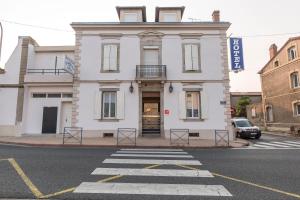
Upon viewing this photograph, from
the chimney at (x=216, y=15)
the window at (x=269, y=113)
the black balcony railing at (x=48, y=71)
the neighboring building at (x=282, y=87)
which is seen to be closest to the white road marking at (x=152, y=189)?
the black balcony railing at (x=48, y=71)

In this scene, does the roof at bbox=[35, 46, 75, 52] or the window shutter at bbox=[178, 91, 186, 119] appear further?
the roof at bbox=[35, 46, 75, 52]

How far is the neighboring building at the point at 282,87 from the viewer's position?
24.5 m

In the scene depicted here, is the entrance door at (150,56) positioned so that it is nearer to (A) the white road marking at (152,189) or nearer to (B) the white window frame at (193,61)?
(B) the white window frame at (193,61)

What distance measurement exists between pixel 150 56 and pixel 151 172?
11.9 metres

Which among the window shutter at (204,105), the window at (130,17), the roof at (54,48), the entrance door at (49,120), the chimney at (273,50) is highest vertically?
the chimney at (273,50)

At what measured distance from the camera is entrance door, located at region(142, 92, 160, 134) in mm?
16781

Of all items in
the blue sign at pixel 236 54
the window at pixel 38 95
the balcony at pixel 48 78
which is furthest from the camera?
the window at pixel 38 95

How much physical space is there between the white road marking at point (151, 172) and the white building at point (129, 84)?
9542 mm

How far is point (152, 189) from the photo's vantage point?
15.4ft

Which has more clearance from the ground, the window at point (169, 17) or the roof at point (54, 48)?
the window at point (169, 17)

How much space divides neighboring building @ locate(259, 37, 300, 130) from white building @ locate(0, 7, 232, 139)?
1273cm

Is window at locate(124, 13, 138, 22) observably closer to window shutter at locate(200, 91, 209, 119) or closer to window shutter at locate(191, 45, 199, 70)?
window shutter at locate(191, 45, 199, 70)

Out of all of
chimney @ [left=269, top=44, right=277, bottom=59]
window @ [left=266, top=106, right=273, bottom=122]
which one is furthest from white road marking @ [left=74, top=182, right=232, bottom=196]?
chimney @ [left=269, top=44, right=277, bottom=59]

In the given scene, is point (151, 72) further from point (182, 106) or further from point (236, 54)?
point (236, 54)
